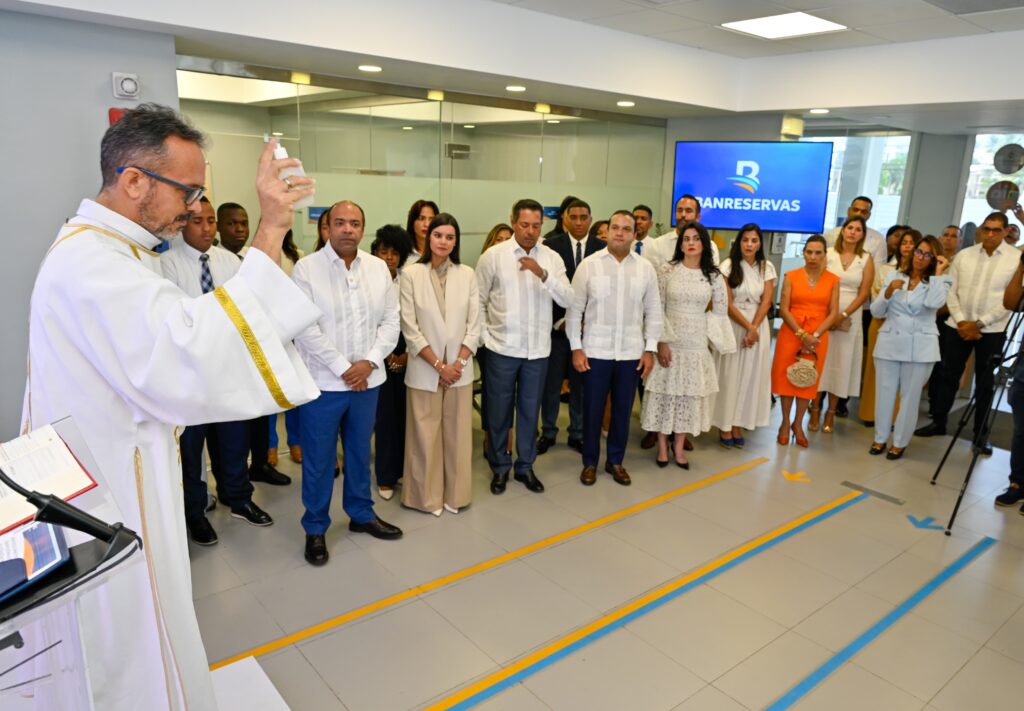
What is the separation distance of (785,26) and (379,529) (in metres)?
4.88

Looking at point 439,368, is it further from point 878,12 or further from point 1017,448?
point 878,12

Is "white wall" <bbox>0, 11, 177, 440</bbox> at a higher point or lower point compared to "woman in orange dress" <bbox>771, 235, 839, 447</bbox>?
higher

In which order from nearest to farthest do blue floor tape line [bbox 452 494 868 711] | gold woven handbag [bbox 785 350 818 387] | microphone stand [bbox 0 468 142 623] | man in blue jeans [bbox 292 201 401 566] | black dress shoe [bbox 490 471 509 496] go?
microphone stand [bbox 0 468 142 623] < blue floor tape line [bbox 452 494 868 711] < man in blue jeans [bbox 292 201 401 566] < black dress shoe [bbox 490 471 509 496] < gold woven handbag [bbox 785 350 818 387]

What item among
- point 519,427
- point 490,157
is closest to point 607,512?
point 519,427

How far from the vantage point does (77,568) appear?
3.47ft

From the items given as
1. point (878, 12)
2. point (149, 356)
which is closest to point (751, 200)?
point (878, 12)

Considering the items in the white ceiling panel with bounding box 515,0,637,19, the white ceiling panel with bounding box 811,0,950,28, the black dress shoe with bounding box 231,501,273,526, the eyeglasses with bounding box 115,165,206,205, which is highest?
the white ceiling panel with bounding box 811,0,950,28

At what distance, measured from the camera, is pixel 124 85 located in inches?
148

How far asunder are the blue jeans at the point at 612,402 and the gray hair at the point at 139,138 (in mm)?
3204

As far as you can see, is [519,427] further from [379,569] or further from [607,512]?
[379,569]

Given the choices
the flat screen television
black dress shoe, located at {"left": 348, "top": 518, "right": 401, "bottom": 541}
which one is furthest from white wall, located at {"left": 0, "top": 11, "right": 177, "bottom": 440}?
the flat screen television

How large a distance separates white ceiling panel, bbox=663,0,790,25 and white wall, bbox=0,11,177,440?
3.56m

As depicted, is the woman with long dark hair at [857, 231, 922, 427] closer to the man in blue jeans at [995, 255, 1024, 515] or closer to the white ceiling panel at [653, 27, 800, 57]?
the man in blue jeans at [995, 255, 1024, 515]

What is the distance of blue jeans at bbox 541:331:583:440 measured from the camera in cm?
521
